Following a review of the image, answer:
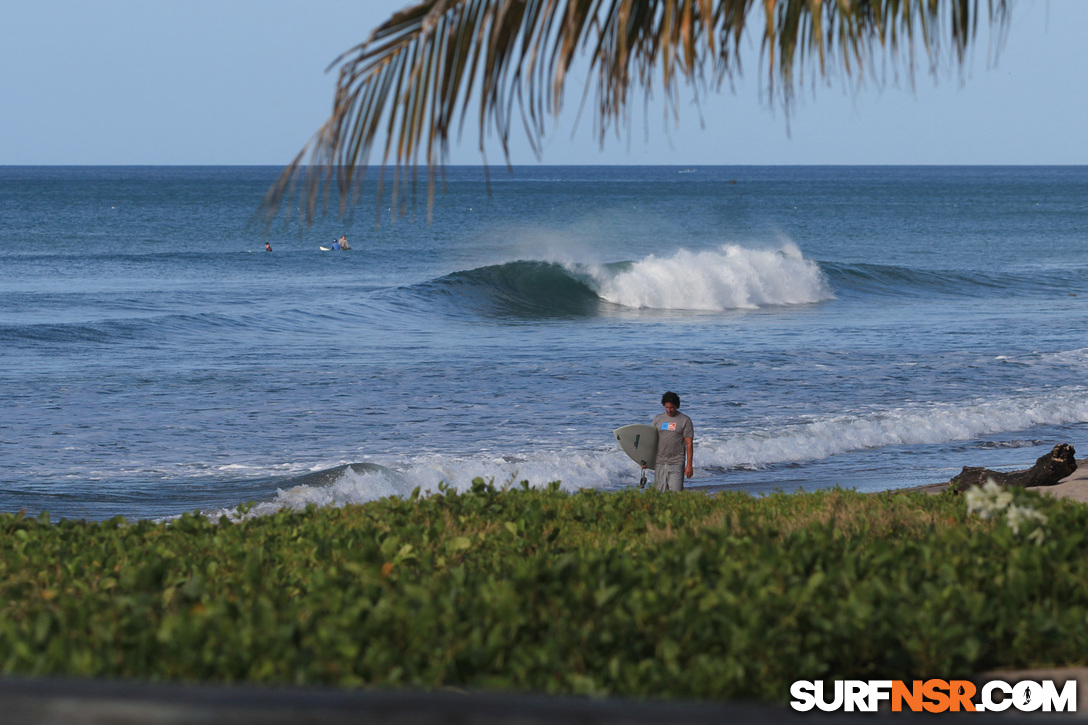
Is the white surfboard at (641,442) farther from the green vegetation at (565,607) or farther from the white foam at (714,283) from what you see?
the white foam at (714,283)

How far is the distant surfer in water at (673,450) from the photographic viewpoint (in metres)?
10.3

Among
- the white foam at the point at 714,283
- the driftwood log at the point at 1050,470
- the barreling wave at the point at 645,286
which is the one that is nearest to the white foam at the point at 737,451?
the driftwood log at the point at 1050,470

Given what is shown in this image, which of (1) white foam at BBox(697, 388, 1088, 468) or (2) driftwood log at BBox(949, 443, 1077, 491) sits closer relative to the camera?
(2) driftwood log at BBox(949, 443, 1077, 491)

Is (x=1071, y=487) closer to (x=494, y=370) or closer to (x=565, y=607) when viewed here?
(x=565, y=607)

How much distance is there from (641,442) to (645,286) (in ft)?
88.7

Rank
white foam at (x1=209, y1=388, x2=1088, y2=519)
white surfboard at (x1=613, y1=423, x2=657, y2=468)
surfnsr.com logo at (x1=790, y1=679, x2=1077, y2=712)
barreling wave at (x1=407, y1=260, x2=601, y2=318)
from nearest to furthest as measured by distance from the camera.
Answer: surfnsr.com logo at (x1=790, y1=679, x2=1077, y2=712) < white surfboard at (x1=613, y1=423, x2=657, y2=468) < white foam at (x1=209, y1=388, x2=1088, y2=519) < barreling wave at (x1=407, y1=260, x2=601, y2=318)

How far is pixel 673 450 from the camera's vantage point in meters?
10.3

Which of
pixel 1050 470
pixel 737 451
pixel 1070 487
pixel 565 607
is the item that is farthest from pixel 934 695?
pixel 737 451

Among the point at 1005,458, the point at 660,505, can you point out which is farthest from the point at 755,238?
the point at 660,505

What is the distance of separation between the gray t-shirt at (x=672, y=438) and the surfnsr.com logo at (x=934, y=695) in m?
6.95

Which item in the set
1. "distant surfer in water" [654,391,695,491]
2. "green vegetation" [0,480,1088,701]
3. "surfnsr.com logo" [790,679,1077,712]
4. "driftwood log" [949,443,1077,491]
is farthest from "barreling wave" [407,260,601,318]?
"surfnsr.com logo" [790,679,1077,712]

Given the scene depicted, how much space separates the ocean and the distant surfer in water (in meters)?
0.89

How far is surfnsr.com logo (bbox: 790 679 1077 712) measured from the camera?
319 centimetres

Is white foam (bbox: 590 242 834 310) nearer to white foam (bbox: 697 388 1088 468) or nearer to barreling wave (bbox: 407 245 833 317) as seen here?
barreling wave (bbox: 407 245 833 317)
